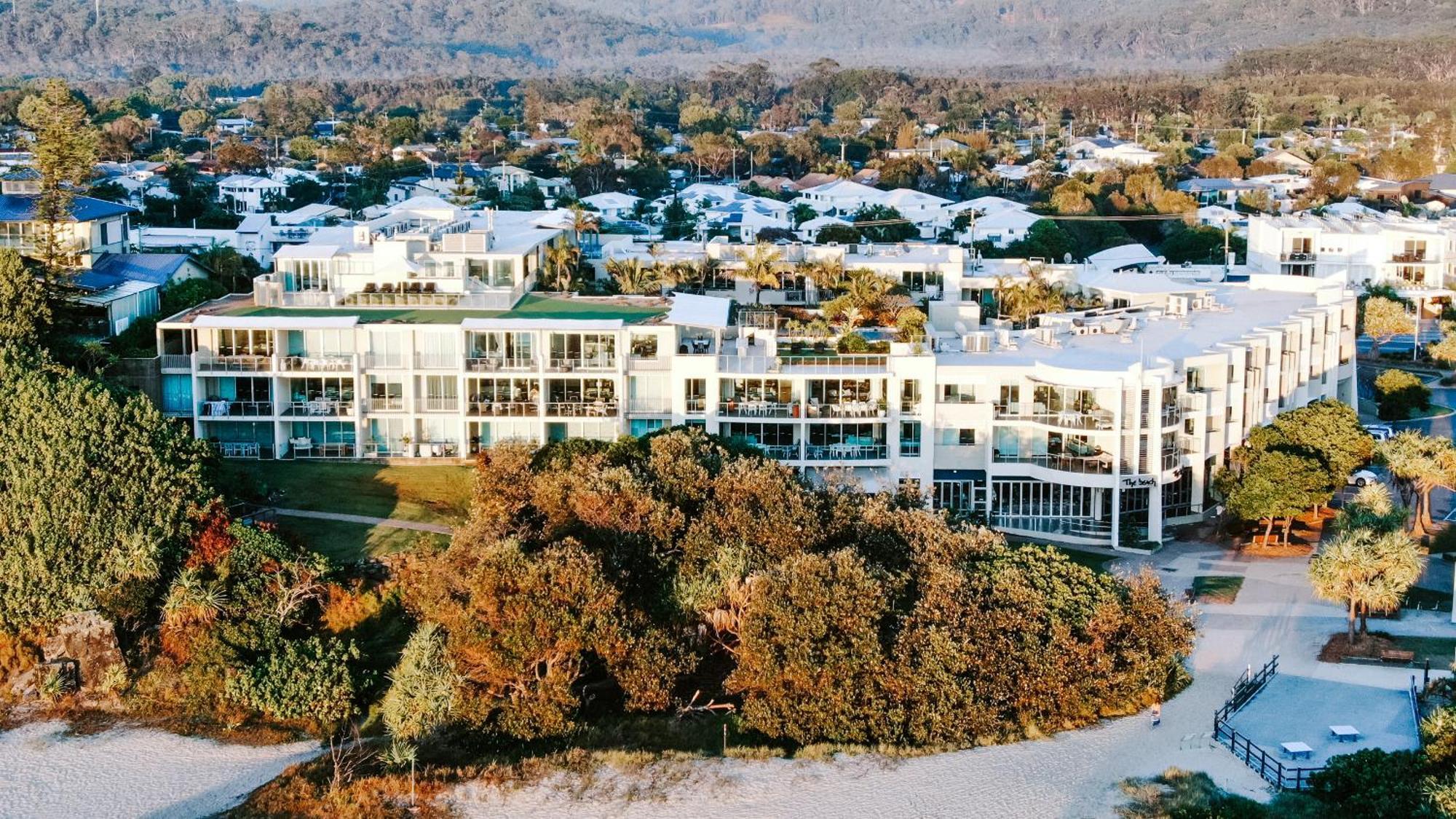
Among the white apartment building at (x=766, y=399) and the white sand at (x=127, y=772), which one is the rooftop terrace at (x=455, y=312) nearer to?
the white apartment building at (x=766, y=399)

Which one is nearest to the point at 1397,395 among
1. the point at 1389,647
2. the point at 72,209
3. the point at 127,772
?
the point at 1389,647

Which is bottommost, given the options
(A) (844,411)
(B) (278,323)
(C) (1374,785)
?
(C) (1374,785)

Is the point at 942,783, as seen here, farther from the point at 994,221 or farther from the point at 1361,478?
the point at 994,221

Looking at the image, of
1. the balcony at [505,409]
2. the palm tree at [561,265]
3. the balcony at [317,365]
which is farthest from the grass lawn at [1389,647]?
the palm tree at [561,265]

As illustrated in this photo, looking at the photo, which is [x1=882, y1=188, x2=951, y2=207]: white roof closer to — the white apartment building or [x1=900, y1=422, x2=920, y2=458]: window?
the white apartment building

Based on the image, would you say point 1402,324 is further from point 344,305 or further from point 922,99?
point 922,99

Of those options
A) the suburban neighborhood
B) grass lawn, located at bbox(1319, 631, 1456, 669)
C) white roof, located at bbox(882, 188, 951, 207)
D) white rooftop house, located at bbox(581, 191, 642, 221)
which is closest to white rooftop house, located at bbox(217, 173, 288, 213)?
white rooftop house, located at bbox(581, 191, 642, 221)
